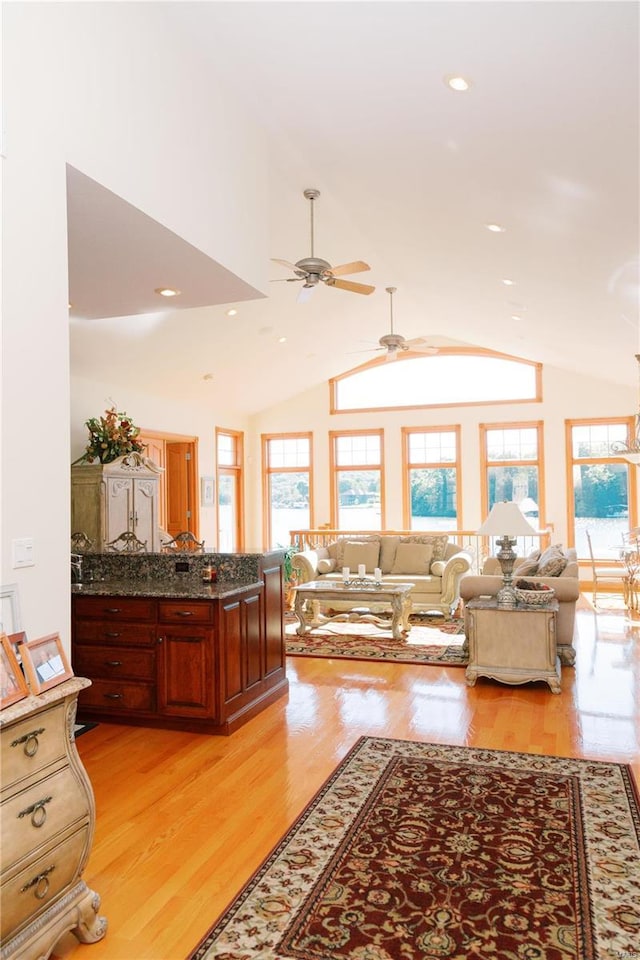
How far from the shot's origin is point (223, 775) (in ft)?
12.6

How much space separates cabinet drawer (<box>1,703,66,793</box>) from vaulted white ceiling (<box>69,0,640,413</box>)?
234 cm

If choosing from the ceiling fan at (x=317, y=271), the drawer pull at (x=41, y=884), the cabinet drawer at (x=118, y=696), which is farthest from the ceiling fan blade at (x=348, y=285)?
Answer: the drawer pull at (x=41, y=884)

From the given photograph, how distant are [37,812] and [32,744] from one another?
197mm

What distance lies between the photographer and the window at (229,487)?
11.9 meters

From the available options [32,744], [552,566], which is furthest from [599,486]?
[32,744]

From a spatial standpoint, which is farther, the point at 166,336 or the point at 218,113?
the point at 166,336

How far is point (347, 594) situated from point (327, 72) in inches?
187

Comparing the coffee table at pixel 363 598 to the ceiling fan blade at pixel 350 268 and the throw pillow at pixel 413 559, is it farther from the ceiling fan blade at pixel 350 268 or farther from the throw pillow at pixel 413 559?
the ceiling fan blade at pixel 350 268

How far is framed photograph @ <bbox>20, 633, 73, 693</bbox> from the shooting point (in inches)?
86.1

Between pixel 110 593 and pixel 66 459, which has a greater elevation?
pixel 66 459

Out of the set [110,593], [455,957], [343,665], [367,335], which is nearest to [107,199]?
[110,593]

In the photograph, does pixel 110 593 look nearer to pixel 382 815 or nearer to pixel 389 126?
pixel 382 815

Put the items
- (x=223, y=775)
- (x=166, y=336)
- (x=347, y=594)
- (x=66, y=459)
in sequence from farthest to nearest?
(x=166, y=336), (x=347, y=594), (x=223, y=775), (x=66, y=459)

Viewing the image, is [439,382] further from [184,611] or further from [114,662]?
[114,662]
